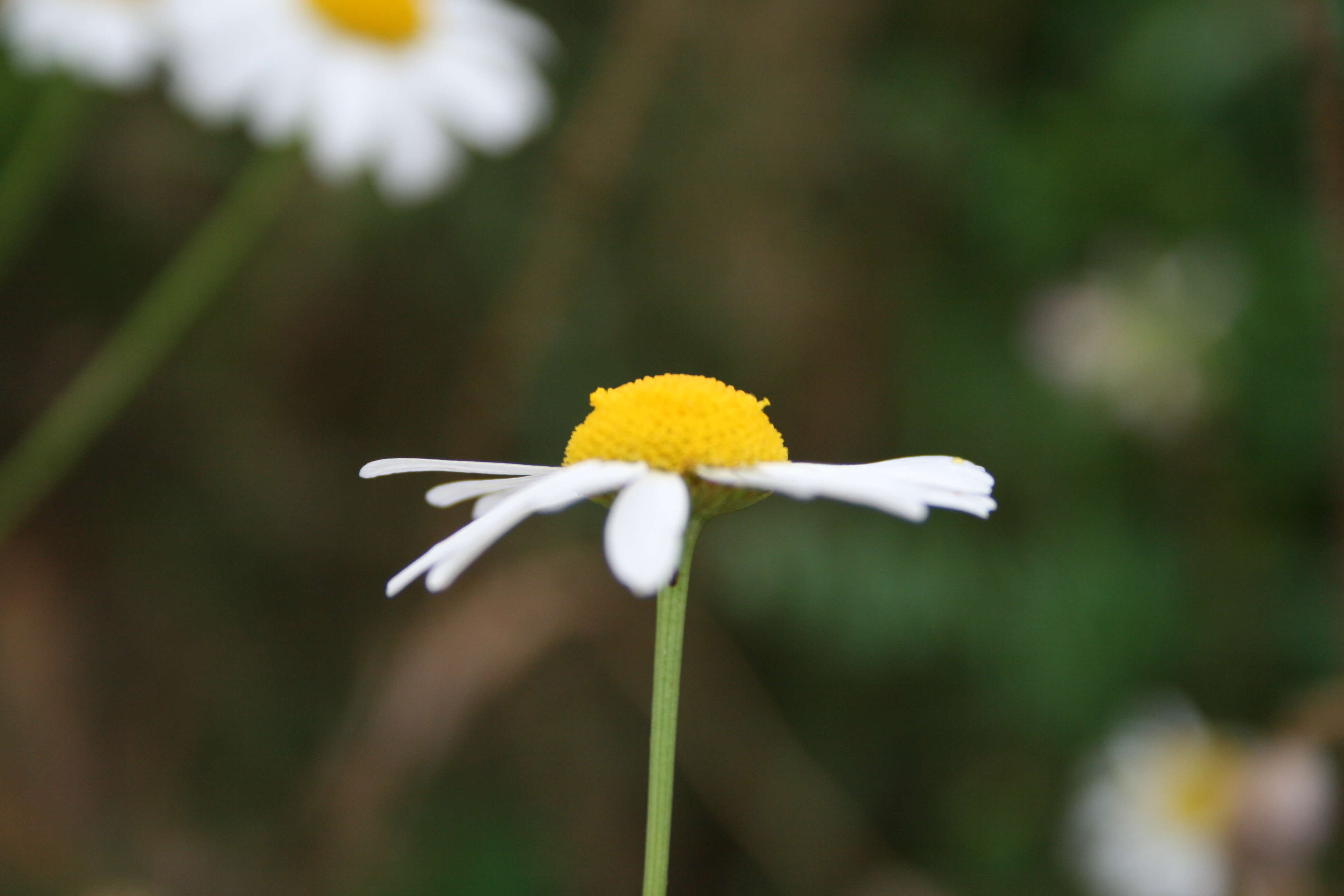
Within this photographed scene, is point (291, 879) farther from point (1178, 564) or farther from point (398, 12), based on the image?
point (1178, 564)

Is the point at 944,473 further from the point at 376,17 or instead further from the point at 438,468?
the point at 376,17

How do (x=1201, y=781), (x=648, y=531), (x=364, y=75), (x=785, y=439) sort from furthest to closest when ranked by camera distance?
(x=785, y=439), (x=1201, y=781), (x=364, y=75), (x=648, y=531)

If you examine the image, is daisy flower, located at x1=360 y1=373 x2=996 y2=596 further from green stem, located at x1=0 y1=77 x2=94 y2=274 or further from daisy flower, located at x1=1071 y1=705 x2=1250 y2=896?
daisy flower, located at x1=1071 y1=705 x2=1250 y2=896

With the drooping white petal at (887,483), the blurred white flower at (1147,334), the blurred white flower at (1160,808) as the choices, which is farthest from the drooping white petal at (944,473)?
the blurred white flower at (1147,334)

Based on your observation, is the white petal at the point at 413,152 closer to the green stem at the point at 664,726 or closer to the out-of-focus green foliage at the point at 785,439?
the out-of-focus green foliage at the point at 785,439

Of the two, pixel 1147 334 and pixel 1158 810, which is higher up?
pixel 1147 334

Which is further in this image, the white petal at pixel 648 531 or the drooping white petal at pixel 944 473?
the drooping white petal at pixel 944 473

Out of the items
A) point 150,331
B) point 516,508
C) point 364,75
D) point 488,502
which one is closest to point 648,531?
point 516,508

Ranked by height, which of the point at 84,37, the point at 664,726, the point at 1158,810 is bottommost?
the point at 664,726
